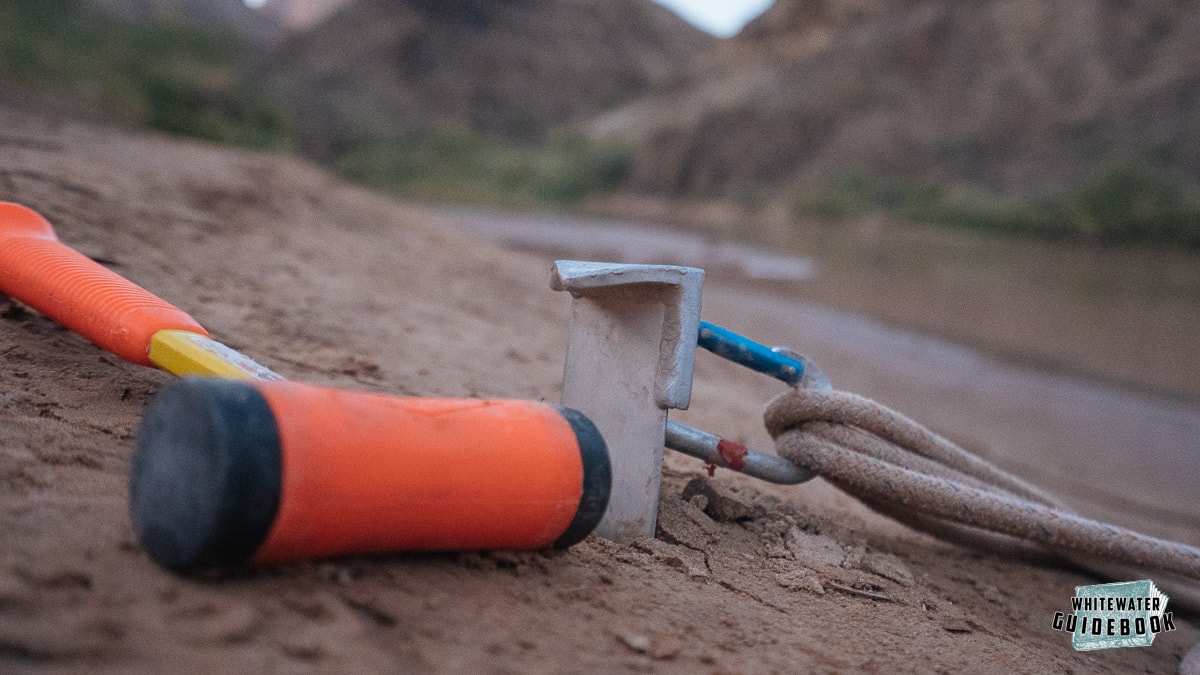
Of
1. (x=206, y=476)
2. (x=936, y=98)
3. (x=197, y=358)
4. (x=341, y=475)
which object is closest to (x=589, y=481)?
(x=341, y=475)

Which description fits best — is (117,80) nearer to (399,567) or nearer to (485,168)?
(399,567)

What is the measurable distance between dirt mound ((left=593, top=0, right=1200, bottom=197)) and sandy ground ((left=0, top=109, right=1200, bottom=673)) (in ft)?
51.8

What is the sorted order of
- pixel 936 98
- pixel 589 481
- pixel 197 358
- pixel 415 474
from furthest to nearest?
pixel 936 98
pixel 197 358
pixel 589 481
pixel 415 474

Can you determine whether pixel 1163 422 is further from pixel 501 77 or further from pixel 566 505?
pixel 501 77

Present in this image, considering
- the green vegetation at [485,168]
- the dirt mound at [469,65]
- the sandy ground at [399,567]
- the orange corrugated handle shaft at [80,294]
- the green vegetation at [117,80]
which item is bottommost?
the sandy ground at [399,567]

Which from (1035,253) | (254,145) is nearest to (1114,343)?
(1035,253)

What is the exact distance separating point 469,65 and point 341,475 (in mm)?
45886

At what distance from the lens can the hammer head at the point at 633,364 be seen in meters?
1.67

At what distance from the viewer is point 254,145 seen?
49.0 feet

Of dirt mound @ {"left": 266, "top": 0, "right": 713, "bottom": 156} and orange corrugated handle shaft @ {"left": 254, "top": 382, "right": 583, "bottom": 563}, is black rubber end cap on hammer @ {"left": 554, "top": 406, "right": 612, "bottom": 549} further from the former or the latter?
dirt mound @ {"left": 266, "top": 0, "right": 713, "bottom": 156}

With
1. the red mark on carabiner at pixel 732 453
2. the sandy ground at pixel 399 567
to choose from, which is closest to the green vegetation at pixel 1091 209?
the sandy ground at pixel 399 567

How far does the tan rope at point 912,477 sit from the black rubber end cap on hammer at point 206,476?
1386 millimetres

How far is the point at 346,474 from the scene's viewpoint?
3.66ft

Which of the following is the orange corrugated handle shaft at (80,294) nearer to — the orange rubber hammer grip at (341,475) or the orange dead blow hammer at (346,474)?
the orange dead blow hammer at (346,474)
